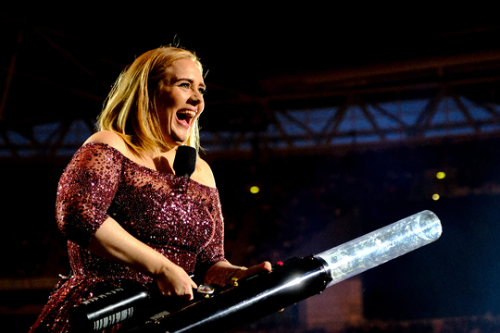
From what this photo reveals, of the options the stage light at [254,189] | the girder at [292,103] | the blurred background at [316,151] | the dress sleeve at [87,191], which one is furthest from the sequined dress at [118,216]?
the stage light at [254,189]

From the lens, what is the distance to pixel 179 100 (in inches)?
51.4

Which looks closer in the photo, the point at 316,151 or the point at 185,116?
the point at 185,116

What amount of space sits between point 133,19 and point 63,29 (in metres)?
0.98

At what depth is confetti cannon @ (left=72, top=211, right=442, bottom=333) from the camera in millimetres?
833

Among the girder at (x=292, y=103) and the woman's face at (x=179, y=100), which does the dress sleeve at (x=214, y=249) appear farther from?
the girder at (x=292, y=103)

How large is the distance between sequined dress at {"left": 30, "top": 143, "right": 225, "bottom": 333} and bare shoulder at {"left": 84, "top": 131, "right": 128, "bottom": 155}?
0.02 meters

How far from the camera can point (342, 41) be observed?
463 centimetres

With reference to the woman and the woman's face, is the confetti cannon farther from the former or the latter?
the woman's face

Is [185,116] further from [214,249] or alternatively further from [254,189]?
[254,189]

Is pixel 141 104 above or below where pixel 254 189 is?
below

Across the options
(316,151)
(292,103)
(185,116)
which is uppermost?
(292,103)

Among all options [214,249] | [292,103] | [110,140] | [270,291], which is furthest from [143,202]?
[292,103]

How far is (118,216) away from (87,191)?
5.9 inches

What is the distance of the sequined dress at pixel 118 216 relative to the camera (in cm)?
100
